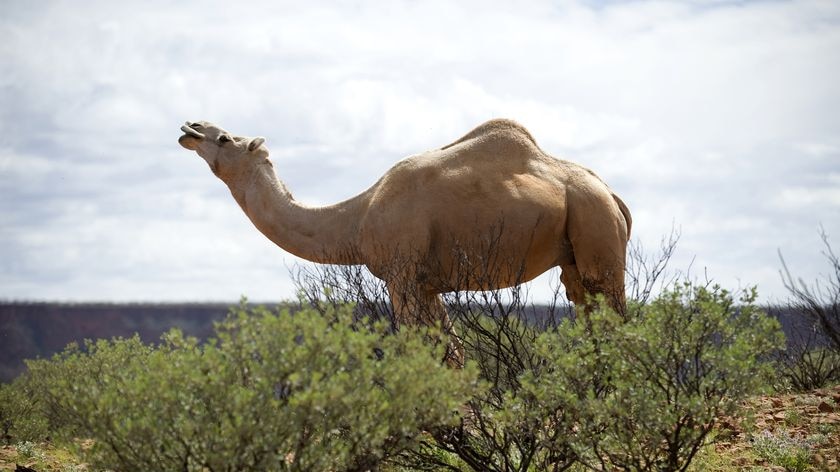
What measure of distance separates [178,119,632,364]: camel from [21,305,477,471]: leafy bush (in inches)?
123

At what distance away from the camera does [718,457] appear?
10344 mm

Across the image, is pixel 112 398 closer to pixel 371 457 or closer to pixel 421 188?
pixel 371 457

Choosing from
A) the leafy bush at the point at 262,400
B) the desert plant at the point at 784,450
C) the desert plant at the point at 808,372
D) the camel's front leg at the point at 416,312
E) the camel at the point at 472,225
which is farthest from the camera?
the desert plant at the point at 808,372

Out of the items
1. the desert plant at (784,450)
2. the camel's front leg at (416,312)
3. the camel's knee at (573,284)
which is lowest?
the desert plant at (784,450)

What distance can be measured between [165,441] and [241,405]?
0.73 m

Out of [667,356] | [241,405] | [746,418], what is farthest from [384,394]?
[746,418]

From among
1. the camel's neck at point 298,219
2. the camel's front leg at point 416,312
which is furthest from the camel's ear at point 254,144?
the camel's front leg at point 416,312

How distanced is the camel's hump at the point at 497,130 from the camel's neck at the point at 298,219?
1.51m

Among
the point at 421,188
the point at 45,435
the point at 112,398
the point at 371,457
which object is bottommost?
the point at 45,435

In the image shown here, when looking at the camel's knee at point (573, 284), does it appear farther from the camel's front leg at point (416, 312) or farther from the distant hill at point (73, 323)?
the distant hill at point (73, 323)

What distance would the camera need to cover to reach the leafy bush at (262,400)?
643 cm

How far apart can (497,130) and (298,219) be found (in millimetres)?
2779

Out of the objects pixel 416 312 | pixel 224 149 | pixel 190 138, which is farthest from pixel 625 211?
pixel 190 138

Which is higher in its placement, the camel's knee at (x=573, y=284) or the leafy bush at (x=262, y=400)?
the camel's knee at (x=573, y=284)
